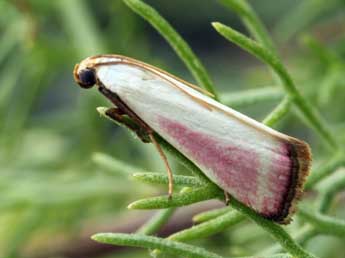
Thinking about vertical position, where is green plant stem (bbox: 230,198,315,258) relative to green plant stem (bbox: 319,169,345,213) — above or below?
above

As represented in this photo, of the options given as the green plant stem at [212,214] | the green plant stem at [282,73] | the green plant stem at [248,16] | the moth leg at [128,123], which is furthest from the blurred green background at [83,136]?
the moth leg at [128,123]

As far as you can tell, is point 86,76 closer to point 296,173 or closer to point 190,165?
point 190,165

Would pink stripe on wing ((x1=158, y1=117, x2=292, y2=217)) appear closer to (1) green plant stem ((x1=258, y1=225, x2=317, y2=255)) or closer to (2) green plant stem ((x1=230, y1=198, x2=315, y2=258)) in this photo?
(2) green plant stem ((x1=230, y1=198, x2=315, y2=258))

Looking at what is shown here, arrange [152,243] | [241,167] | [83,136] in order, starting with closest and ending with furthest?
[152,243] → [241,167] → [83,136]

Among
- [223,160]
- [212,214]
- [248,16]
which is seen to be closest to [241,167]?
[223,160]

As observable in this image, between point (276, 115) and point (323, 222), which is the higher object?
point (276, 115)

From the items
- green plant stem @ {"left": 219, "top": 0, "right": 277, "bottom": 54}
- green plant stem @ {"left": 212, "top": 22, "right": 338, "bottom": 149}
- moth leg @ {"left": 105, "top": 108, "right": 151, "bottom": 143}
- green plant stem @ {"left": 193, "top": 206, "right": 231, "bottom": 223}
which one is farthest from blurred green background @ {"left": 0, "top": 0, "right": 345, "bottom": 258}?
moth leg @ {"left": 105, "top": 108, "right": 151, "bottom": 143}
